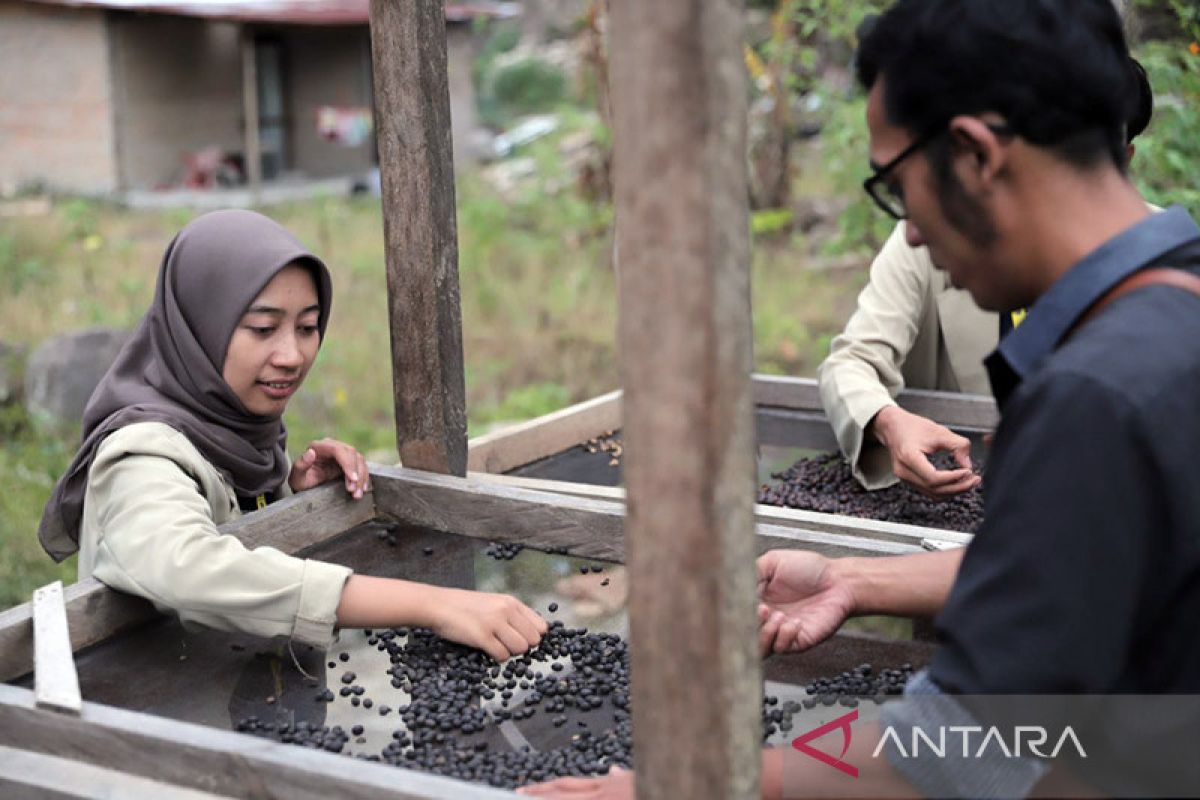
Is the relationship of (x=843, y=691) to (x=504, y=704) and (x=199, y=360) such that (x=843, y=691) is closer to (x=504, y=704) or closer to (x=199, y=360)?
(x=504, y=704)

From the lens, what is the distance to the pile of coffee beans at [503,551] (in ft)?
11.5

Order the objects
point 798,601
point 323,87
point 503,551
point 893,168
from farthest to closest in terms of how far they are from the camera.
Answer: point 323,87, point 503,551, point 798,601, point 893,168

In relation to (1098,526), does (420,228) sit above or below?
above

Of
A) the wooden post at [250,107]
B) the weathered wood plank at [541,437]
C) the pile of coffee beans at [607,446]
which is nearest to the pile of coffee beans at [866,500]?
the pile of coffee beans at [607,446]

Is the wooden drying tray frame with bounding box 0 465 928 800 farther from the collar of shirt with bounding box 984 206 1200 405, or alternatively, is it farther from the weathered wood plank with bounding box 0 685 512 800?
the collar of shirt with bounding box 984 206 1200 405

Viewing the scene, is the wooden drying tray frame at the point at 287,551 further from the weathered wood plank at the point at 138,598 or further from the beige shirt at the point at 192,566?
the beige shirt at the point at 192,566

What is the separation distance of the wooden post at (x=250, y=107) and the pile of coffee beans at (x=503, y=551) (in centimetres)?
1323

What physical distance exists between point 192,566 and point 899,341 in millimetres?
2449

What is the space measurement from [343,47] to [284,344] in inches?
705

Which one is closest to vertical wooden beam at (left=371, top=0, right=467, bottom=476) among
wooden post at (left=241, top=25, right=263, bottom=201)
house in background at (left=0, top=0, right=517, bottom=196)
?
wooden post at (left=241, top=25, right=263, bottom=201)

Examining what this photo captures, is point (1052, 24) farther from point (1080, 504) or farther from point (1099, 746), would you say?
point (1099, 746)

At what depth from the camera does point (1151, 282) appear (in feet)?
5.74

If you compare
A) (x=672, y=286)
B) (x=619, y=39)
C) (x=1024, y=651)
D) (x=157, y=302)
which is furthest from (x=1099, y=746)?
(x=157, y=302)

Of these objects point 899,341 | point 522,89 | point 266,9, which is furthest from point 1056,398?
point 522,89
